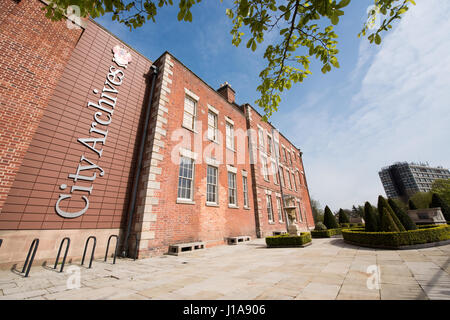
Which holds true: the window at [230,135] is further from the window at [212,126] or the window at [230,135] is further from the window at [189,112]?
the window at [189,112]

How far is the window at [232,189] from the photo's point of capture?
12.0m

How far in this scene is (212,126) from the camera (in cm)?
1209

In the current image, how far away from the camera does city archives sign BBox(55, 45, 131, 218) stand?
20.4 feet

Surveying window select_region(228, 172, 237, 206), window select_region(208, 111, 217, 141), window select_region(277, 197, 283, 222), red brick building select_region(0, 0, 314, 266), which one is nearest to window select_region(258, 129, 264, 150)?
window select_region(277, 197, 283, 222)

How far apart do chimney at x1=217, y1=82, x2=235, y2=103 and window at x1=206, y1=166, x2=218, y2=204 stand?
7.43 m

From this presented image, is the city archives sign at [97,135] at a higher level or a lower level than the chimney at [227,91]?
lower

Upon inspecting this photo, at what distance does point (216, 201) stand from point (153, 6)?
922 cm

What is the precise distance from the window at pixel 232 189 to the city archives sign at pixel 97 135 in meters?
7.49

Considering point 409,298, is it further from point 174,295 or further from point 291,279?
point 174,295

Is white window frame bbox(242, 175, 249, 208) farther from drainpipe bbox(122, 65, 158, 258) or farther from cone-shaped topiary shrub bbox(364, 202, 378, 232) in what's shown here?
drainpipe bbox(122, 65, 158, 258)

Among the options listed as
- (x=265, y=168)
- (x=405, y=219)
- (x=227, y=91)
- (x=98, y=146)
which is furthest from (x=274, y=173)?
(x=98, y=146)

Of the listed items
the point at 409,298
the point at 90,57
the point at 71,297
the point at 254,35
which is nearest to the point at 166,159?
the point at 90,57

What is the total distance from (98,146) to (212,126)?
6801mm

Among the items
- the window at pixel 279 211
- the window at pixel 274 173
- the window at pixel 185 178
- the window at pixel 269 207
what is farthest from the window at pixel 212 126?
the window at pixel 279 211
